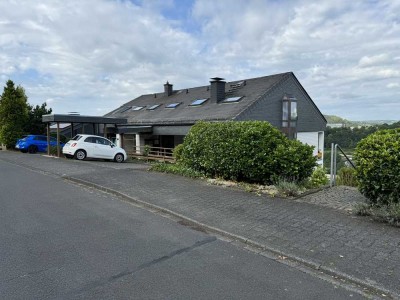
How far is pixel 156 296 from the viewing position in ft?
11.0

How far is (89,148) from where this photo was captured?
731 inches

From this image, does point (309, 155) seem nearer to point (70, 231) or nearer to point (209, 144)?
point (209, 144)

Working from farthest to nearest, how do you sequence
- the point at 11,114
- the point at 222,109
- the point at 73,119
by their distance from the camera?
1. the point at 11,114
2. the point at 222,109
3. the point at 73,119

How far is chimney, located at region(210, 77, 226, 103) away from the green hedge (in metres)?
13.7

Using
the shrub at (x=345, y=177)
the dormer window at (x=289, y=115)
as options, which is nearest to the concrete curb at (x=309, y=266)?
the shrub at (x=345, y=177)

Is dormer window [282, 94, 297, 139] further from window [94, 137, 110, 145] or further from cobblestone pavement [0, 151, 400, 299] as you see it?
cobblestone pavement [0, 151, 400, 299]

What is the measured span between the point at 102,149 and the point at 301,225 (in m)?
15.5

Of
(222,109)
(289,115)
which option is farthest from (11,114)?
(289,115)

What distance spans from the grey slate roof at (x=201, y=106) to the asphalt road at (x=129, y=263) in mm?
14663

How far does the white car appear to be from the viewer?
18.3 m

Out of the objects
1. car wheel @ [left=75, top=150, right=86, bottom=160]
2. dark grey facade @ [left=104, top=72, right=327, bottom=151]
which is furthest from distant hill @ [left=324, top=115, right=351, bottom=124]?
car wheel @ [left=75, top=150, right=86, bottom=160]

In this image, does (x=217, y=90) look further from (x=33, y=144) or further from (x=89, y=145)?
(x=33, y=144)

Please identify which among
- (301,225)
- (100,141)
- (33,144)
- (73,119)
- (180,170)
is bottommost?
(301,225)

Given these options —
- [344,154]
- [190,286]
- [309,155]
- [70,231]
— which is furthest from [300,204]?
[70,231]
